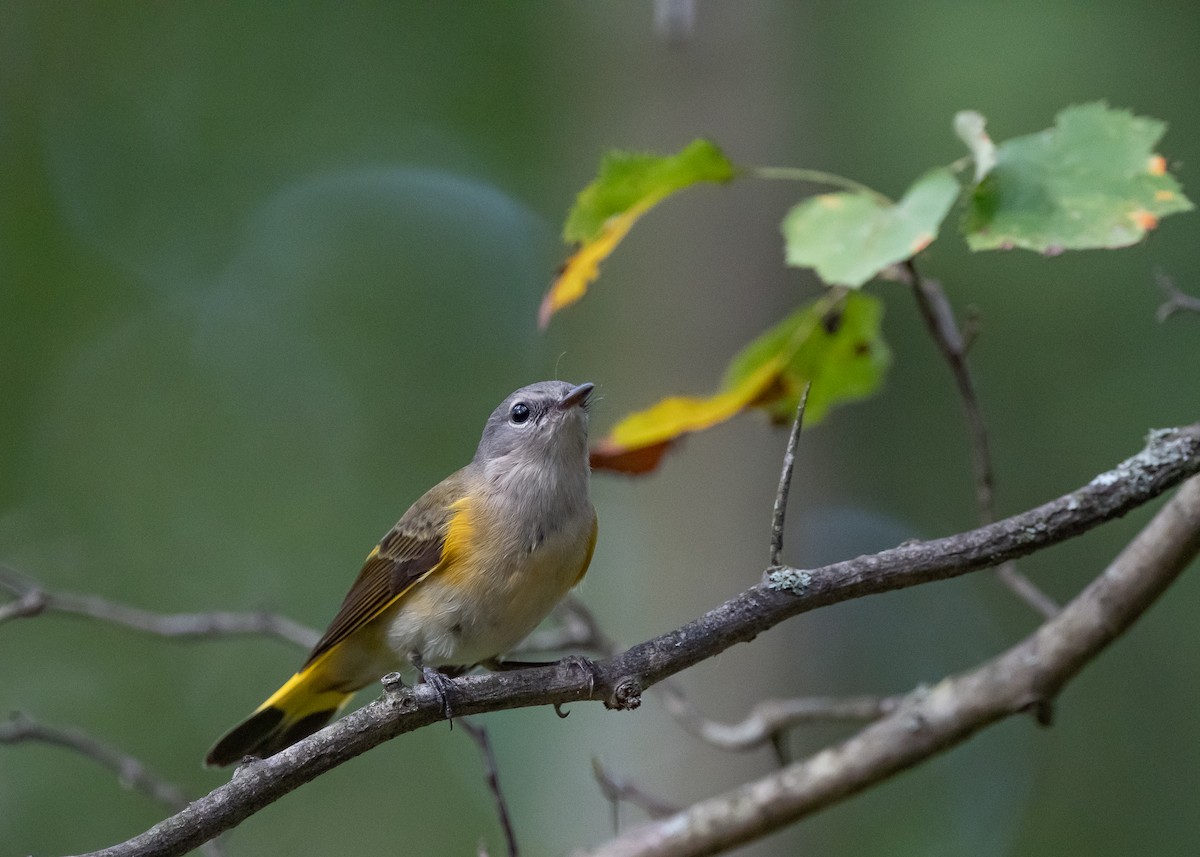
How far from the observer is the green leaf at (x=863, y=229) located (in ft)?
7.25

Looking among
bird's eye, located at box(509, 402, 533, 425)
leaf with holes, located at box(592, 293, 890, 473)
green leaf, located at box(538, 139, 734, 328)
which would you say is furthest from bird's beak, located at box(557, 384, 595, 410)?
green leaf, located at box(538, 139, 734, 328)

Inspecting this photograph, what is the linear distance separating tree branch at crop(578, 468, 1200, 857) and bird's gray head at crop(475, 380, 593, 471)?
117cm

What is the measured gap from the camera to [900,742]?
3129 mm

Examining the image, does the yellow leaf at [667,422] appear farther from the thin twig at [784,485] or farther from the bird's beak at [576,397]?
the thin twig at [784,485]

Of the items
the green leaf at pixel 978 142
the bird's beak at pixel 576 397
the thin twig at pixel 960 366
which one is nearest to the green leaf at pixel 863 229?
the green leaf at pixel 978 142

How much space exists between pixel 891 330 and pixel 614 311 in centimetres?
313

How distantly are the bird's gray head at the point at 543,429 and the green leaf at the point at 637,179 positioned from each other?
2.41 ft

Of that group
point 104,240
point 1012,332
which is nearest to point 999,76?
point 1012,332

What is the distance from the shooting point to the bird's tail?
350 centimetres

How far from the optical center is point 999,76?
7504 mm

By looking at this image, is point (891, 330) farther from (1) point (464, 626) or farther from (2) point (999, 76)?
(1) point (464, 626)

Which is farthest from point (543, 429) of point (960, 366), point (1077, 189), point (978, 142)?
point (1077, 189)

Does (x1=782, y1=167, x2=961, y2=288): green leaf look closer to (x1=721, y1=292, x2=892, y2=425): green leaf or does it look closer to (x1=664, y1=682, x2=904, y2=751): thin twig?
(x1=721, y1=292, x2=892, y2=425): green leaf

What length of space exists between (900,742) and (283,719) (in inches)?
81.6
